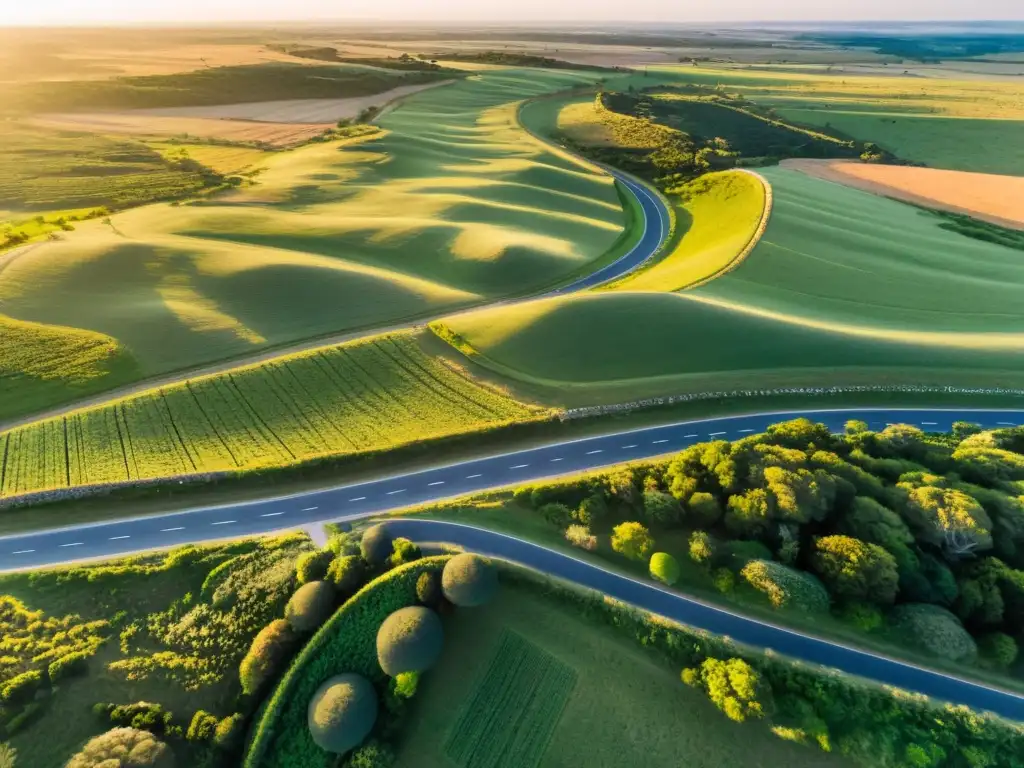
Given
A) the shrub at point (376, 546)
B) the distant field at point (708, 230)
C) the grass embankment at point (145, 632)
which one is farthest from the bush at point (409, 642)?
the distant field at point (708, 230)

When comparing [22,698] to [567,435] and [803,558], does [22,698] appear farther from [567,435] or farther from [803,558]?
[803,558]

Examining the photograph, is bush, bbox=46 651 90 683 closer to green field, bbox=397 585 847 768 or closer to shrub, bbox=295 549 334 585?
shrub, bbox=295 549 334 585

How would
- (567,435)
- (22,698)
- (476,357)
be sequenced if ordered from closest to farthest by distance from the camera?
(22,698) → (567,435) → (476,357)

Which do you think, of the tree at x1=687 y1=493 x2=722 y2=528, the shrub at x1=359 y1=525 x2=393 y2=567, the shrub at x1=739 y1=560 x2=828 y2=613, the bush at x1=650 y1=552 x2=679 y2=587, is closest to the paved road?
the shrub at x1=359 y1=525 x2=393 y2=567

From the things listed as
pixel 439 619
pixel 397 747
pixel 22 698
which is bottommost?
pixel 397 747

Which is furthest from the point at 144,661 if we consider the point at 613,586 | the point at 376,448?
the point at 613,586

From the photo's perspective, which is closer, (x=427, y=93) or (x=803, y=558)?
(x=803, y=558)

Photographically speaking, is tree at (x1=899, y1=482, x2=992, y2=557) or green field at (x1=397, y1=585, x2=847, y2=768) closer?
green field at (x1=397, y1=585, x2=847, y2=768)
